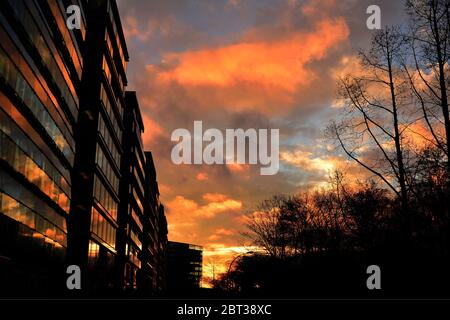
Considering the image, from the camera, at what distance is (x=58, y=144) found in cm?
3812

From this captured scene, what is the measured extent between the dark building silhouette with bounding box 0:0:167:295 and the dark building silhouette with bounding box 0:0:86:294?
0.07 meters

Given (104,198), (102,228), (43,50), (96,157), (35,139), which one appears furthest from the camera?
(104,198)

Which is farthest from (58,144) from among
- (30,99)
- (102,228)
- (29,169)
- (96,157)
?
(102,228)

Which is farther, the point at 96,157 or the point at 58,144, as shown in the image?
the point at 96,157

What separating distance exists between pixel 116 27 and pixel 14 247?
3739 centimetres

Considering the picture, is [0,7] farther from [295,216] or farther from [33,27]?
[295,216]

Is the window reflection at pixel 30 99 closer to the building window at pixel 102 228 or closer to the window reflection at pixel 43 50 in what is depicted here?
the window reflection at pixel 43 50

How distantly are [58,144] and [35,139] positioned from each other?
6222mm

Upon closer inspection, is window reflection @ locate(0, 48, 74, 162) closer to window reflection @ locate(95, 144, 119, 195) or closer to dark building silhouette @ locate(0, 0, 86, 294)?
dark building silhouette @ locate(0, 0, 86, 294)

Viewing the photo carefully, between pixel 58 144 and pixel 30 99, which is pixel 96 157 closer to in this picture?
pixel 58 144

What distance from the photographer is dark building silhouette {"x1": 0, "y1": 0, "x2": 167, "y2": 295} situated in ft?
90.0

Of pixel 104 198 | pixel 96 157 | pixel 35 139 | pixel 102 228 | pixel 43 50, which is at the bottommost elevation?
pixel 102 228

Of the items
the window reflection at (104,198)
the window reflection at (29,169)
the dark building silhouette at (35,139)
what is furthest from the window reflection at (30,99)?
the window reflection at (104,198)

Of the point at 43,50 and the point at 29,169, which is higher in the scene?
the point at 43,50
